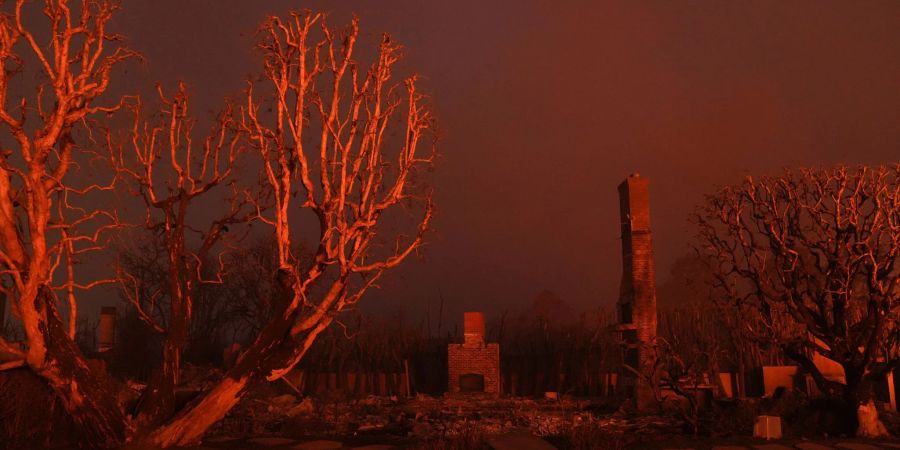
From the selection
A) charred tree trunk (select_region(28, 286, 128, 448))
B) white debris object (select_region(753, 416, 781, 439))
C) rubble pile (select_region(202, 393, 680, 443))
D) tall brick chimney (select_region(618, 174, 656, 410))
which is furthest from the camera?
tall brick chimney (select_region(618, 174, 656, 410))

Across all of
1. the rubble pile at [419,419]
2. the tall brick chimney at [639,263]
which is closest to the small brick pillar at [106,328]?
the rubble pile at [419,419]

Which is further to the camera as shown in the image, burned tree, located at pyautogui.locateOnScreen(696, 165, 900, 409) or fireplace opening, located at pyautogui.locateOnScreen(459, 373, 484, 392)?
fireplace opening, located at pyautogui.locateOnScreen(459, 373, 484, 392)

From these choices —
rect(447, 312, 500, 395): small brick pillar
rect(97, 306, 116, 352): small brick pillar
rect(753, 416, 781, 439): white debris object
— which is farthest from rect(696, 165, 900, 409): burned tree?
rect(97, 306, 116, 352): small brick pillar

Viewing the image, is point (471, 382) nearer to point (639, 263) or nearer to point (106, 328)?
point (639, 263)

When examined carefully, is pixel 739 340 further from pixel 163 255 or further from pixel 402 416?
pixel 163 255

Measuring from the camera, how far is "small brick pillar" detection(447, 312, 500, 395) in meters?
21.9

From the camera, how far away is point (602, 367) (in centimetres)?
2275

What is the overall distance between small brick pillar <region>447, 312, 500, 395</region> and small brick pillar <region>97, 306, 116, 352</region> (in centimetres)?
1218

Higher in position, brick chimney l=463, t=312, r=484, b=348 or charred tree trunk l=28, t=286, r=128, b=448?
brick chimney l=463, t=312, r=484, b=348

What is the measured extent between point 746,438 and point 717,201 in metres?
5.82

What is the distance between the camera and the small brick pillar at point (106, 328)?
25359 millimetres

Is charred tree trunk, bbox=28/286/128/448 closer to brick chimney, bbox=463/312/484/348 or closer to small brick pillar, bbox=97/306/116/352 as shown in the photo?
brick chimney, bbox=463/312/484/348

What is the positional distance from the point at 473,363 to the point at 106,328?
42.8 ft

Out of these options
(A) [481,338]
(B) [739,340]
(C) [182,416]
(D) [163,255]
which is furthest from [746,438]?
(D) [163,255]
